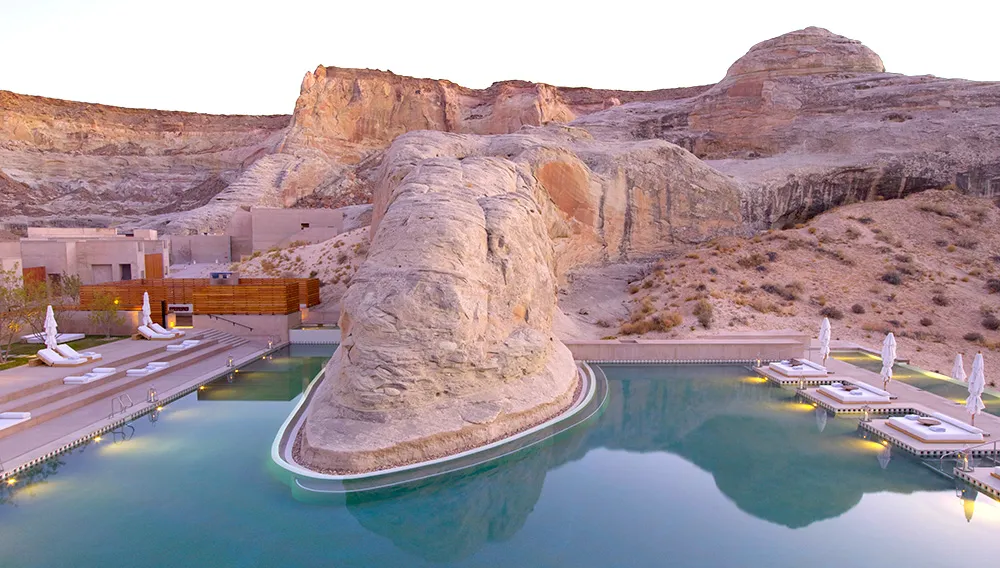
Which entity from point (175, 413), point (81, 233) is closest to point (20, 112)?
point (81, 233)

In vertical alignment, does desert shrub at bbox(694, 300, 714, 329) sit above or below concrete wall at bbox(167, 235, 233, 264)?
below

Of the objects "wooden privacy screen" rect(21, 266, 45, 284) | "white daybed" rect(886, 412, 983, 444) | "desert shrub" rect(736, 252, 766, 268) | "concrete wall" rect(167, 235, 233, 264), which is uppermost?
"concrete wall" rect(167, 235, 233, 264)

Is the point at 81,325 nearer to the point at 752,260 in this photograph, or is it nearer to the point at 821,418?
the point at 821,418

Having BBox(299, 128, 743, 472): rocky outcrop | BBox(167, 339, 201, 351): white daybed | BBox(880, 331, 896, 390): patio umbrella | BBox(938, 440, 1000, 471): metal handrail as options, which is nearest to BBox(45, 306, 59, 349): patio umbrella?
BBox(167, 339, 201, 351): white daybed

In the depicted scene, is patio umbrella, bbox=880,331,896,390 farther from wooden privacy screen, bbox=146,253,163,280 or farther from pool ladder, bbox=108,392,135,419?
wooden privacy screen, bbox=146,253,163,280

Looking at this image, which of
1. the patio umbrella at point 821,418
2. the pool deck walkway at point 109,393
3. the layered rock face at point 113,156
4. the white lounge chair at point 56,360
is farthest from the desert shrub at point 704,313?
the layered rock face at point 113,156

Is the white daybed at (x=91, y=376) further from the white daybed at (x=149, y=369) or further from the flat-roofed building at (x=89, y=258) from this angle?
the flat-roofed building at (x=89, y=258)

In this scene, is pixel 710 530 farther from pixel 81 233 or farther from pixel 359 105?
pixel 359 105
